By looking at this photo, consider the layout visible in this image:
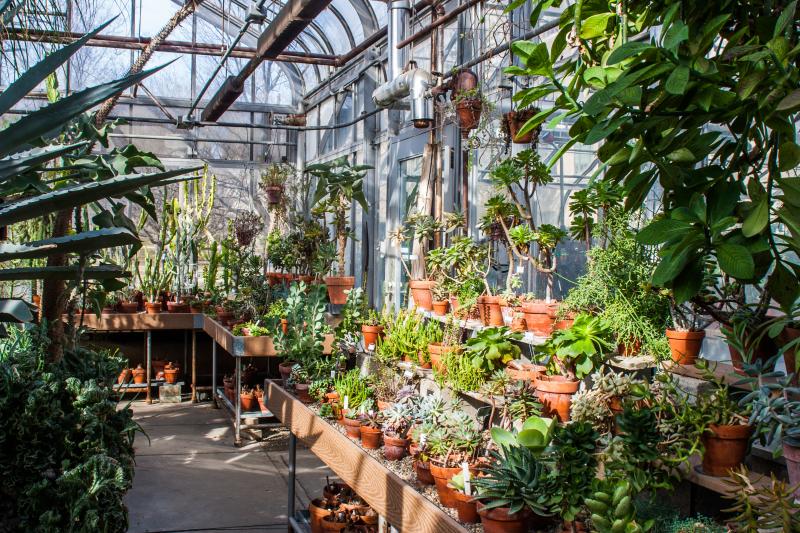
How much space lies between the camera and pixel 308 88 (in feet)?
34.9

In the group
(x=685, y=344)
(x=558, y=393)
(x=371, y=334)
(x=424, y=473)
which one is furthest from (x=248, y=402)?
(x=685, y=344)

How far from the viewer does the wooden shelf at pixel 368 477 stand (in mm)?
2689

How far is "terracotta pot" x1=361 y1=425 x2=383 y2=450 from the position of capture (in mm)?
3533

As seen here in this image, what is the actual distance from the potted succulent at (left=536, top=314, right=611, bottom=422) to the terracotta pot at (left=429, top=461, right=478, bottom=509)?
0.39 metres

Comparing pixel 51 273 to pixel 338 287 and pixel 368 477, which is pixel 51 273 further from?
pixel 338 287

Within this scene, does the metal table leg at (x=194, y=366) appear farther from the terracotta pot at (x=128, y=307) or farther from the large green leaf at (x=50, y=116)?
the large green leaf at (x=50, y=116)

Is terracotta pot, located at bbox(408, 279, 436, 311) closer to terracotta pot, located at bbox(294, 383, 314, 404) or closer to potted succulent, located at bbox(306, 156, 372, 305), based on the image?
terracotta pot, located at bbox(294, 383, 314, 404)

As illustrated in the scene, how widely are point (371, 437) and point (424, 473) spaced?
1.96ft

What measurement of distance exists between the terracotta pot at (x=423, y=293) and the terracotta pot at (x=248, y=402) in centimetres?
231

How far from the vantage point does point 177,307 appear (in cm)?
812

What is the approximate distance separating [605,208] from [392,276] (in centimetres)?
416

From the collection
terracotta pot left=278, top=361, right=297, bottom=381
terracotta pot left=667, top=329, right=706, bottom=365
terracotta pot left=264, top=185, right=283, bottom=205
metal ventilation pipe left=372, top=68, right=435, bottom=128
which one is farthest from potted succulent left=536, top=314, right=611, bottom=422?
terracotta pot left=264, top=185, right=283, bottom=205

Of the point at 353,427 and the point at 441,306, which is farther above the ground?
the point at 441,306

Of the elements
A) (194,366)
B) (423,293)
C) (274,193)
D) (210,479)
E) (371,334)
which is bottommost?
(210,479)
